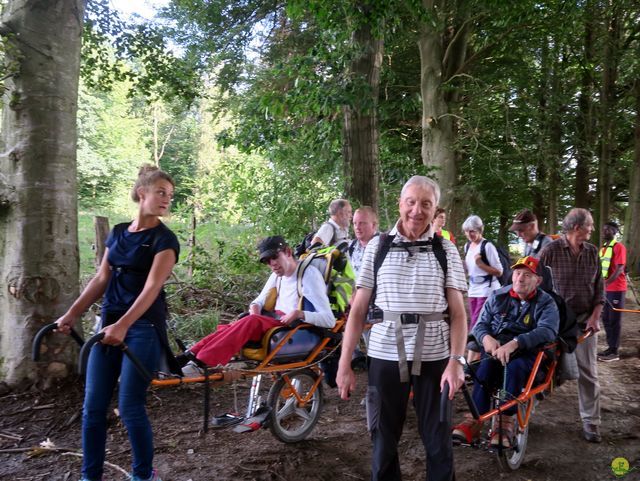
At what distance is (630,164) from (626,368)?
1305 centimetres

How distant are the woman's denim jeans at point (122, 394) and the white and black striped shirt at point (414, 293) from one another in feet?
4.38

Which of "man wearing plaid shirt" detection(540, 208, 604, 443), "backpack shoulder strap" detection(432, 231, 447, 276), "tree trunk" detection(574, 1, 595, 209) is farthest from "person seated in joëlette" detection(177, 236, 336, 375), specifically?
"tree trunk" detection(574, 1, 595, 209)

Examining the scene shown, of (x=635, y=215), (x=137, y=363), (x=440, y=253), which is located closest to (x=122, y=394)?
(x=137, y=363)

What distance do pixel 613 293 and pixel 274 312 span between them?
5.66 m

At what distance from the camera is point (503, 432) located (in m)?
3.81

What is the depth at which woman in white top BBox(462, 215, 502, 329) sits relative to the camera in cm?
600

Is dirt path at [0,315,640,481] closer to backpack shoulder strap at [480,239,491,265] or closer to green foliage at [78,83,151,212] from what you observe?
backpack shoulder strap at [480,239,491,265]

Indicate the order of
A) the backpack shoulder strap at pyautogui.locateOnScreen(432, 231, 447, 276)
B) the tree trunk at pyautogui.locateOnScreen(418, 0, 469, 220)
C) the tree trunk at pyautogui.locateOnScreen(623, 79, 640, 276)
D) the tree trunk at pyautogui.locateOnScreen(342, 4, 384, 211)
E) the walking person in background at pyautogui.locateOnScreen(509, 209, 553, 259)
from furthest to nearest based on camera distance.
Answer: the tree trunk at pyautogui.locateOnScreen(623, 79, 640, 276), the tree trunk at pyautogui.locateOnScreen(418, 0, 469, 220), the tree trunk at pyautogui.locateOnScreen(342, 4, 384, 211), the walking person in background at pyautogui.locateOnScreen(509, 209, 553, 259), the backpack shoulder strap at pyautogui.locateOnScreen(432, 231, 447, 276)

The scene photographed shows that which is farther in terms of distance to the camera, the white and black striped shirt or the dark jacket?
the dark jacket

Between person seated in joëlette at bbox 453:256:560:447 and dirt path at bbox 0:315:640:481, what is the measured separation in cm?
39

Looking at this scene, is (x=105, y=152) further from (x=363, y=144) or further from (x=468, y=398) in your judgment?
(x=468, y=398)

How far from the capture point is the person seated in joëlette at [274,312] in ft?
11.3

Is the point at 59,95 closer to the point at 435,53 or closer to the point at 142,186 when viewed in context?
the point at 142,186

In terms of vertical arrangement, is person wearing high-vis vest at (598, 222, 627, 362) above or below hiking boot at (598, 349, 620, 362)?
above
